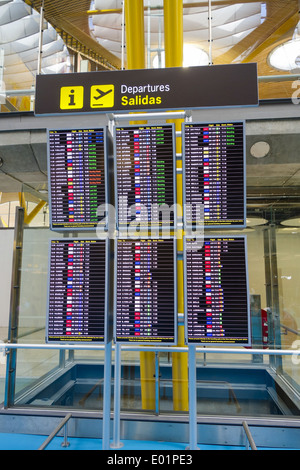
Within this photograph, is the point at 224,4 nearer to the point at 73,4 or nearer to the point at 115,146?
the point at 73,4

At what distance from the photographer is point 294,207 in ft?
19.2

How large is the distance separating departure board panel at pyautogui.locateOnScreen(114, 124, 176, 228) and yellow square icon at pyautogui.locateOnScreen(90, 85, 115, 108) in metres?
0.19

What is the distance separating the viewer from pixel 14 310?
4.00 m

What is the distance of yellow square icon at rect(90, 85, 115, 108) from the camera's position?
2404 millimetres

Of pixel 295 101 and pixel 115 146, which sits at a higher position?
pixel 295 101

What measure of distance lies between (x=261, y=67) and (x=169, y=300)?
3.90 meters

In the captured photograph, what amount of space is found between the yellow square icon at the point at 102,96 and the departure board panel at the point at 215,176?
55 centimetres

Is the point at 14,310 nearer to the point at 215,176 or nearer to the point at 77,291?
the point at 77,291

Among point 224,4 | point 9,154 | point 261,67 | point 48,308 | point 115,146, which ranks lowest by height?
point 48,308

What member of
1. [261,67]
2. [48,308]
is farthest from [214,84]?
[261,67]

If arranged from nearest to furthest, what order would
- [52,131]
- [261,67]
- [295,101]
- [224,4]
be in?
[52,131]
[295,101]
[261,67]
[224,4]

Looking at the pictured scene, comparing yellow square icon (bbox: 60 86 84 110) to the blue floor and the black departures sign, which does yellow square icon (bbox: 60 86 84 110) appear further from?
the blue floor

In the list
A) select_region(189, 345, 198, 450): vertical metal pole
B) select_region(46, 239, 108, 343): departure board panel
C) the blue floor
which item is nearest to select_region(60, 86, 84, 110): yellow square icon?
select_region(46, 239, 108, 343): departure board panel
